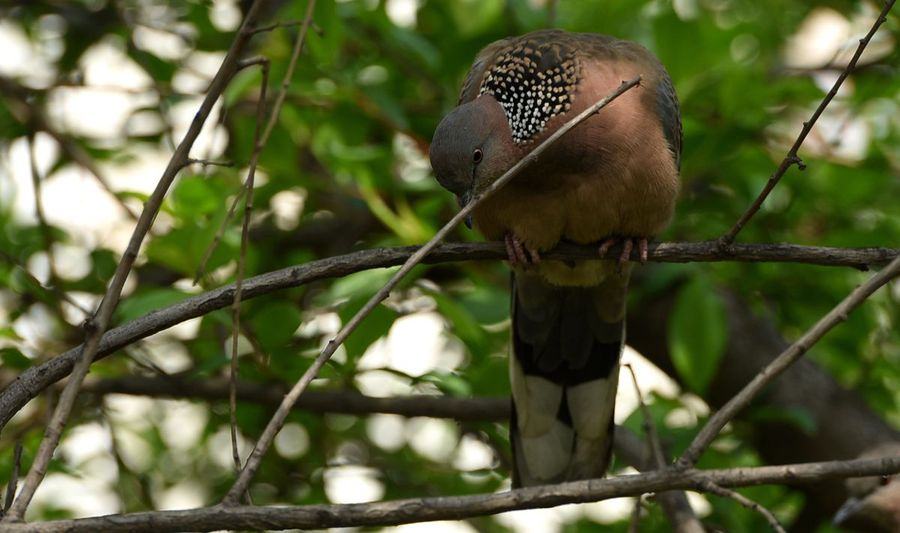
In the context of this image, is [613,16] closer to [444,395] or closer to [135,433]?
[444,395]

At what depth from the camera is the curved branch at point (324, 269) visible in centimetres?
253

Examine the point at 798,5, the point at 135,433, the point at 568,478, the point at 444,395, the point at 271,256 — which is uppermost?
the point at 798,5

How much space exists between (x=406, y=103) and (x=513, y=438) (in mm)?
1528

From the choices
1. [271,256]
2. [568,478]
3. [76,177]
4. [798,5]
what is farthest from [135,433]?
[798,5]

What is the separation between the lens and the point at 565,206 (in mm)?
3547

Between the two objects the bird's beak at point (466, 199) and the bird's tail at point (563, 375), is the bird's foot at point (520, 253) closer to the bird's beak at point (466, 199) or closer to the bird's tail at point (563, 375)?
the bird's beak at point (466, 199)

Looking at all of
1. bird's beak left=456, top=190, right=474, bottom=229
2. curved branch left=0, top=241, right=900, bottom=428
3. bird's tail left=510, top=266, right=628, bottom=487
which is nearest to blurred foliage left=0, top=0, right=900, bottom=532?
bird's tail left=510, top=266, right=628, bottom=487

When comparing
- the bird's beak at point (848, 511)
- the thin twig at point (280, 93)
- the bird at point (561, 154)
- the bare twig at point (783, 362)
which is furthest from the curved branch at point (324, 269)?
the bird's beak at point (848, 511)

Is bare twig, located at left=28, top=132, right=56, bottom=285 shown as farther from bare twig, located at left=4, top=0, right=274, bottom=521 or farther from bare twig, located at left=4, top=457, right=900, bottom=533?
bare twig, located at left=4, top=457, right=900, bottom=533

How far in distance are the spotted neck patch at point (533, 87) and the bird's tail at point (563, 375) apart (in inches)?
29.6

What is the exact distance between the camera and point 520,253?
360 cm

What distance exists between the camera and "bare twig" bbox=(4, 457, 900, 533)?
2.17 m

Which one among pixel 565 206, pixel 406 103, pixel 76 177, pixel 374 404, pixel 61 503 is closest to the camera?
pixel 565 206

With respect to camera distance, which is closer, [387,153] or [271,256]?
[387,153]
